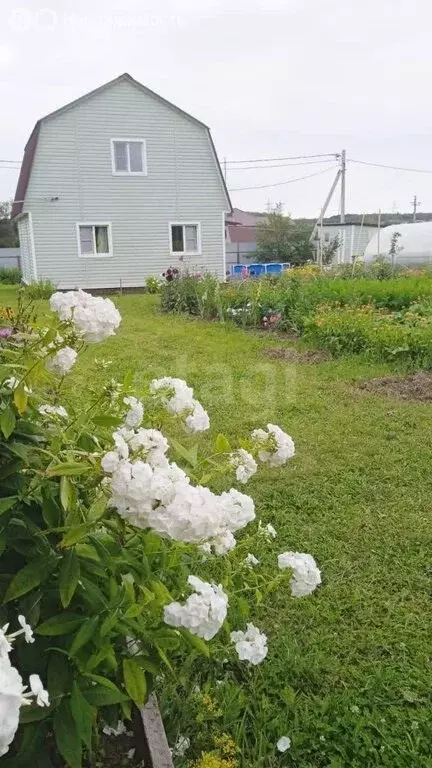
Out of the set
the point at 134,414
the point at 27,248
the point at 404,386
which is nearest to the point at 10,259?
the point at 27,248

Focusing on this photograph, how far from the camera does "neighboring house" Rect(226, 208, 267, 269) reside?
27000mm

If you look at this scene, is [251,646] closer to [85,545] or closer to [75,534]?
[85,545]

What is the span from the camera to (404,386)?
514 cm

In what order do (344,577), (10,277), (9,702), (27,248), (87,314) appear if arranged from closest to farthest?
(9,702) < (87,314) < (344,577) < (27,248) < (10,277)

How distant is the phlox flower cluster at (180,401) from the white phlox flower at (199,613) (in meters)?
0.49

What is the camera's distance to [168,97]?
16344 mm

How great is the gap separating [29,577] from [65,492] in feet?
0.58

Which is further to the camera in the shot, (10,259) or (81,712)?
(10,259)

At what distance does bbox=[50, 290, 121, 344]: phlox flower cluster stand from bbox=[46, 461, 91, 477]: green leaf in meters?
0.32

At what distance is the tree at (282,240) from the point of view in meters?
24.7

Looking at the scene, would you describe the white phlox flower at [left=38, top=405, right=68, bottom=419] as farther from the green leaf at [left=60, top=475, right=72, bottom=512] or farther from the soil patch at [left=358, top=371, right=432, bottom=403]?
the soil patch at [left=358, top=371, right=432, bottom=403]

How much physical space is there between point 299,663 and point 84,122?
635 inches

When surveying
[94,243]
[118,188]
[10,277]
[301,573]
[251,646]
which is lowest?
[10,277]

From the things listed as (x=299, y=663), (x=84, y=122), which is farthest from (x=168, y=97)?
(x=299, y=663)
